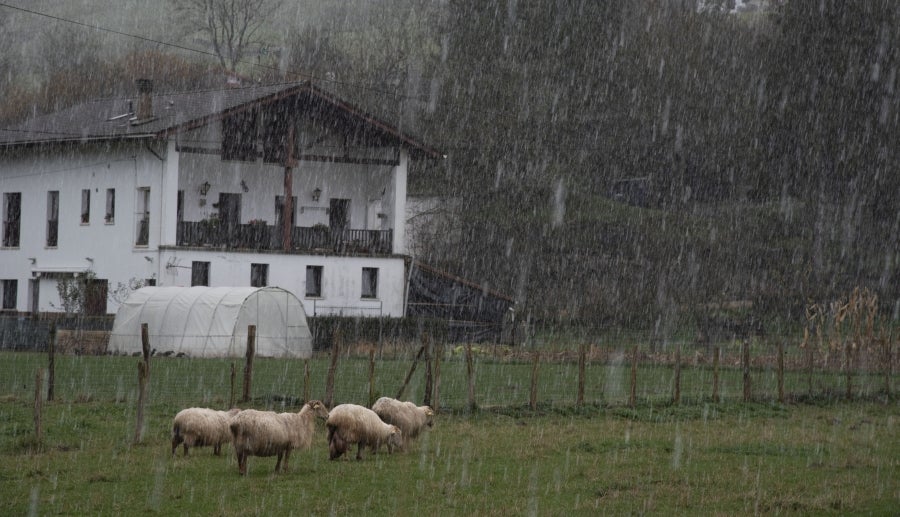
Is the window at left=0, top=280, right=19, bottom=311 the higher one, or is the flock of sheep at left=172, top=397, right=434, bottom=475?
the flock of sheep at left=172, top=397, right=434, bottom=475

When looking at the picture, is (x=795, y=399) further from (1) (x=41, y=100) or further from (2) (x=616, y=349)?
(1) (x=41, y=100)

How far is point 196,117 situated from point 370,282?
31.5ft

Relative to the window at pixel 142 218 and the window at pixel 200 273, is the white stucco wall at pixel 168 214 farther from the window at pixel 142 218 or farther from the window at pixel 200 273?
the window at pixel 200 273

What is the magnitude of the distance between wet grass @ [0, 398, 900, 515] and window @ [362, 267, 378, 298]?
2711 cm

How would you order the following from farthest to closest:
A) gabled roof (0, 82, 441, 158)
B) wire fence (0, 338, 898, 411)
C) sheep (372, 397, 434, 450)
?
gabled roof (0, 82, 441, 158) < wire fence (0, 338, 898, 411) < sheep (372, 397, 434, 450)

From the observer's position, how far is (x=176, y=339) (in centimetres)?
3759

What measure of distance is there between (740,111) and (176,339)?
34.1 metres

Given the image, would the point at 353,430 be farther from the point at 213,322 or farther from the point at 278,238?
the point at 278,238

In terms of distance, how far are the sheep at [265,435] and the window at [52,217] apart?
37586 mm

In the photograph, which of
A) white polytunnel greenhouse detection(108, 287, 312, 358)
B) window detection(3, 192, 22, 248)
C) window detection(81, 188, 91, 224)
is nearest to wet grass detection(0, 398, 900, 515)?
white polytunnel greenhouse detection(108, 287, 312, 358)

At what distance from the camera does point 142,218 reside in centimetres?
4591

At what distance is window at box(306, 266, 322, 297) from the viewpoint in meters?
47.4

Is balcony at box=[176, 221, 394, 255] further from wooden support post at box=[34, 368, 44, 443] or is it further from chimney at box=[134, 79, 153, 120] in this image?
wooden support post at box=[34, 368, 44, 443]

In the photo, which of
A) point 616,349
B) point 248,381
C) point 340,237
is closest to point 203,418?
point 248,381
